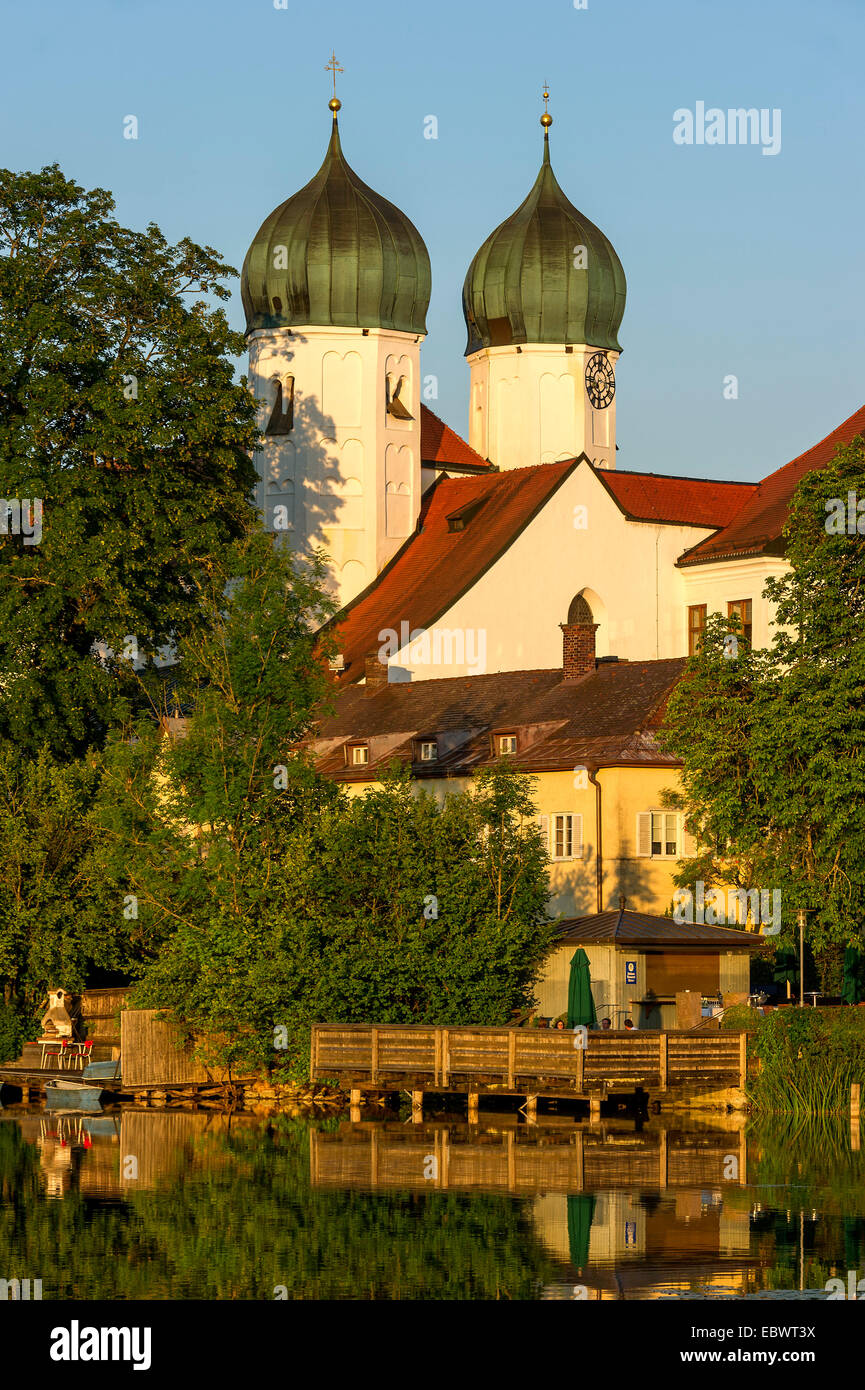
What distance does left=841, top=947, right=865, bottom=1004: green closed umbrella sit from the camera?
41.8 m

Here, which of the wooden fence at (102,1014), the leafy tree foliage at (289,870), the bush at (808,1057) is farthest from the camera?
the wooden fence at (102,1014)

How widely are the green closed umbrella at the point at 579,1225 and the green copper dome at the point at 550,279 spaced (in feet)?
191

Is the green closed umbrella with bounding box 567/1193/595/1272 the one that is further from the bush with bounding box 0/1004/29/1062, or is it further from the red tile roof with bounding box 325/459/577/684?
the red tile roof with bounding box 325/459/577/684

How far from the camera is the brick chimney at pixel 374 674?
2411 inches

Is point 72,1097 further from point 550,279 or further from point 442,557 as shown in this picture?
point 550,279

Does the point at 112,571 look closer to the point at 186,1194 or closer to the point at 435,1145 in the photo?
the point at 435,1145

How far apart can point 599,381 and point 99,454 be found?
35.8 metres

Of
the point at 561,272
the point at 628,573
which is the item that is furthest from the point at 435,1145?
the point at 561,272

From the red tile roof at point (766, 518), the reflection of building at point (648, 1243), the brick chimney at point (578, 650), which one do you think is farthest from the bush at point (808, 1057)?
the red tile roof at point (766, 518)

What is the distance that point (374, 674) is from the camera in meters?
62.2

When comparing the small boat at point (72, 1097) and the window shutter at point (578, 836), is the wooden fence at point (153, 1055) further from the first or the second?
the window shutter at point (578, 836)

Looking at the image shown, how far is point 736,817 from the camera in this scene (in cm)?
3934

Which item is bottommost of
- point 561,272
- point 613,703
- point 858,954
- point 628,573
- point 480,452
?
point 858,954
